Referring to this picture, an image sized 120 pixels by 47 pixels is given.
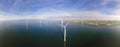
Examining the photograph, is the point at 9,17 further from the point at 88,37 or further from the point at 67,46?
the point at 88,37

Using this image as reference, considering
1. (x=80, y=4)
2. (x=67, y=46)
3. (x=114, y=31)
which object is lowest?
(x=67, y=46)

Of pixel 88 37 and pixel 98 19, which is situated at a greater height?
pixel 98 19

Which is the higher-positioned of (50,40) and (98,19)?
(98,19)

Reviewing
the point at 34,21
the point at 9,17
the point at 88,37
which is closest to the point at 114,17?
the point at 88,37

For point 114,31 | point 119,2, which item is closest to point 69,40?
point 114,31

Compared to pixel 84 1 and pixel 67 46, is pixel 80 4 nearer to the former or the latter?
pixel 84 1

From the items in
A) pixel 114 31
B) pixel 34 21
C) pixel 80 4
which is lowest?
pixel 114 31
